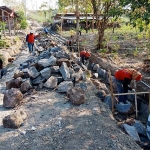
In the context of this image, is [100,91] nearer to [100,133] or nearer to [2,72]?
[100,133]

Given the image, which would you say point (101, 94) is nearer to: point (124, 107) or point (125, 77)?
point (124, 107)

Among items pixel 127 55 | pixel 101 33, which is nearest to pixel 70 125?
pixel 127 55

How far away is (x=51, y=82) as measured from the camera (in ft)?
23.3

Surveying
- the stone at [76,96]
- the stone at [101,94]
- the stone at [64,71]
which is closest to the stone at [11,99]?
the stone at [76,96]

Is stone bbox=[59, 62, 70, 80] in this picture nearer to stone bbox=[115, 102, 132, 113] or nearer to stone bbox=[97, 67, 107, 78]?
stone bbox=[115, 102, 132, 113]

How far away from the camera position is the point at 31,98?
21.4 feet

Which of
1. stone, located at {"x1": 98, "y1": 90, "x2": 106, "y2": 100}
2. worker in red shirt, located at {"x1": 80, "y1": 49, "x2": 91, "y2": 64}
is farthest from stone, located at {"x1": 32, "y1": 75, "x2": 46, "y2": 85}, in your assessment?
worker in red shirt, located at {"x1": 80, "y1": 49, "x2": 91, "y2": 64}

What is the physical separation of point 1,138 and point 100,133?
1.89 meters

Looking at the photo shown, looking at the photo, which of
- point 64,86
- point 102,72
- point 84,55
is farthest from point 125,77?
point 84,55

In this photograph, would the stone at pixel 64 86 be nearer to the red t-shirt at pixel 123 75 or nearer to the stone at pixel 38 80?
the stone at pixel 38 80

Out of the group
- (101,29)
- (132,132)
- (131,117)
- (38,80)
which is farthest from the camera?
(101,29)

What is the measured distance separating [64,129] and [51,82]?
2.53 metres

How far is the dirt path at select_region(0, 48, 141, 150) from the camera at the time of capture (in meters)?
4.21

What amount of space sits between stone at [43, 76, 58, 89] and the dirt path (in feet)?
2.25
